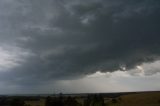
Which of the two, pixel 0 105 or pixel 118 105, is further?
pixel 0 105

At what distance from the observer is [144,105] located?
98500 mm

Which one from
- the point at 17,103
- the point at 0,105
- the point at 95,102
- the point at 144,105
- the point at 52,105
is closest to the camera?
the point at 52,105

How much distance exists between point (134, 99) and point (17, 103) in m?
51.5

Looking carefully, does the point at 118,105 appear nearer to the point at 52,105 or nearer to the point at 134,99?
the point at 134,99

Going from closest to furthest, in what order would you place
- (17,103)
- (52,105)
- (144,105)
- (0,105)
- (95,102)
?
(52,105) < (95,102) < (17,103) < (144,105) < (0,105)

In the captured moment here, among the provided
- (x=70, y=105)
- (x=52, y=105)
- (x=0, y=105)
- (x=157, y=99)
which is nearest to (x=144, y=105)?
(x=157, y=99)

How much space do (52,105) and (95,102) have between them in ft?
40.0

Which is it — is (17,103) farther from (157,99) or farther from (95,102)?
(157,99)

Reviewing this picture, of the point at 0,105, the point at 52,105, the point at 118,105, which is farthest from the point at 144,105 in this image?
the point at 0,105

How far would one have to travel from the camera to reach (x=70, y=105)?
343 feet

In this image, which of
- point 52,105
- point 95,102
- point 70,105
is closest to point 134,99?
point 70,105

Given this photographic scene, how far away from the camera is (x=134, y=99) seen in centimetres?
11906

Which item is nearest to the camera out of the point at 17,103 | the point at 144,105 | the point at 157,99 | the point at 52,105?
the point at 52,105

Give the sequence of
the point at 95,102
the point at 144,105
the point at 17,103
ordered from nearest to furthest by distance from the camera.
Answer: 1. the point at 95,102
2. the point at 17,103
3. the point at 144,105
